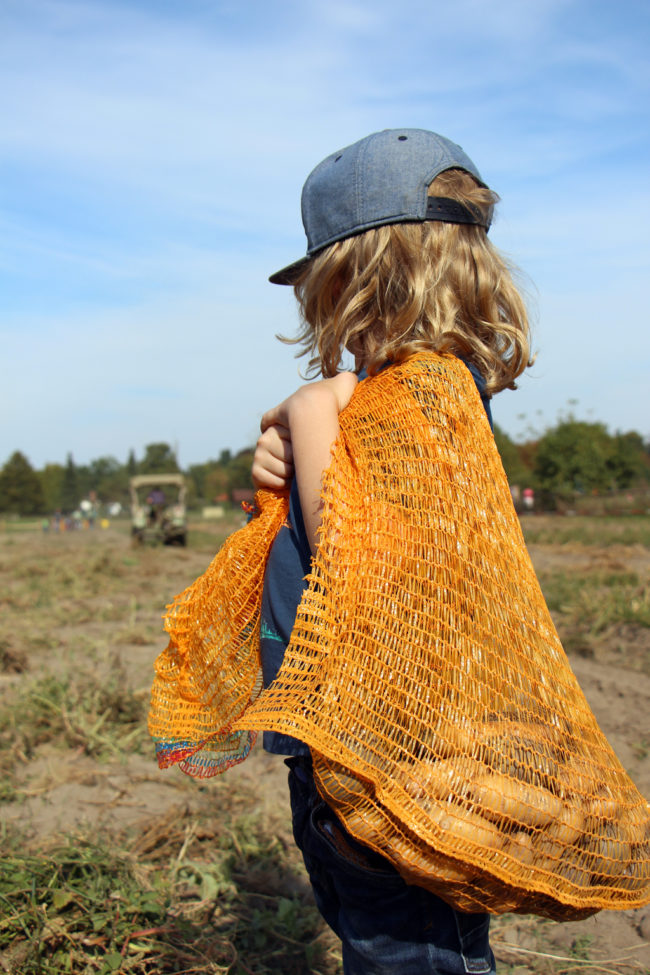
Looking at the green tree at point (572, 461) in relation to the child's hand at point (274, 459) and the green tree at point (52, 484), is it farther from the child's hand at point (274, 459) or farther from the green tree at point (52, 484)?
the green tree at point (52, 484)

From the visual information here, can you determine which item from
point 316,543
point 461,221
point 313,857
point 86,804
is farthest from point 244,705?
point 86,804

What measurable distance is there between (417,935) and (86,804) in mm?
2391

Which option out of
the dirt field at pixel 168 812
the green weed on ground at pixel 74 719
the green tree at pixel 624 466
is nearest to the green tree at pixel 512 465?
the green tree at pixel 624 466

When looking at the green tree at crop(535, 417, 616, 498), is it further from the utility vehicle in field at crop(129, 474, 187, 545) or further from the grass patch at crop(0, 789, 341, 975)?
the grass patch at crop(0, 789, 341, 975)

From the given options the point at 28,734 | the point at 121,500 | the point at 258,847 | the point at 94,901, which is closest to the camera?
the point at 94,901

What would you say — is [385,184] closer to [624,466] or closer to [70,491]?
[624,466]

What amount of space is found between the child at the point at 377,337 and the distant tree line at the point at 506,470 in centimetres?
163

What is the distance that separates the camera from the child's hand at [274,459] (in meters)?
1.49

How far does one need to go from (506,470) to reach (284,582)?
59.6ft

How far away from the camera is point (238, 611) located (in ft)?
5.22

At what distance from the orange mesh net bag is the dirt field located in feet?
4.53

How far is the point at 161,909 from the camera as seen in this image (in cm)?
230

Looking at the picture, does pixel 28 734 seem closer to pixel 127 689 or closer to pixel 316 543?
pixel 127 689

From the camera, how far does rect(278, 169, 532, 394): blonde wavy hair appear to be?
140 cm
